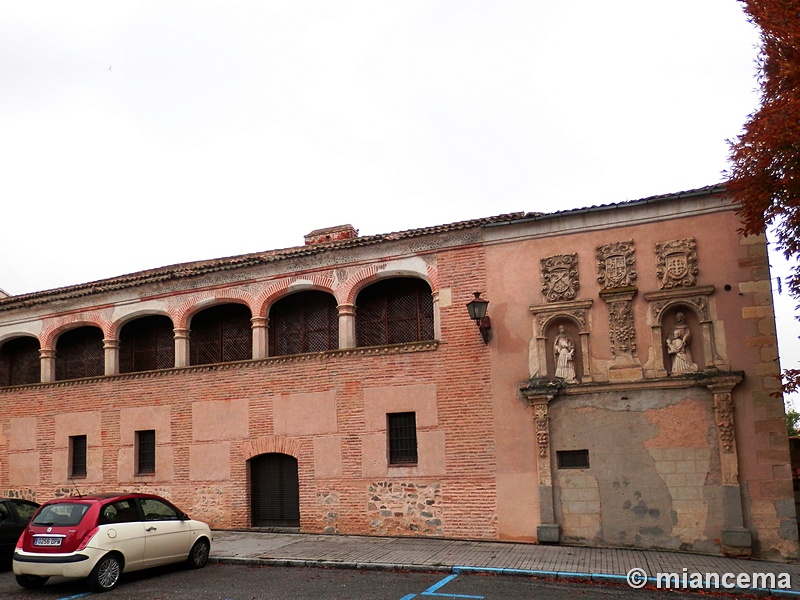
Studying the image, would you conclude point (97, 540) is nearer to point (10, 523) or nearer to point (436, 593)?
point (10, 523)

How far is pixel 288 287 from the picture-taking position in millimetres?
16906

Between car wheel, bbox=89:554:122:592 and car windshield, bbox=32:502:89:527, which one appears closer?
car wheel, bbox=89:554:122:592

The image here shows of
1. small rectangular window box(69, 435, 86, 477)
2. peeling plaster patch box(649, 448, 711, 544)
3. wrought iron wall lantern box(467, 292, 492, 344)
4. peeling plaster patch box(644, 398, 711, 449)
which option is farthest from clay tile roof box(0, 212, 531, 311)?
peeling plaster patch box(649, 448, 711, 544)

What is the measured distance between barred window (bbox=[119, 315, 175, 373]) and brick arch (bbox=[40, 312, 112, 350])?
515mm

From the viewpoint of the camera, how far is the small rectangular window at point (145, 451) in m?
18.1

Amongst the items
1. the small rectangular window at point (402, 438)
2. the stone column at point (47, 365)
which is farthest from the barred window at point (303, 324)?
the stone column at point (47, 365)

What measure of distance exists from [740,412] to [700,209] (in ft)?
12.2

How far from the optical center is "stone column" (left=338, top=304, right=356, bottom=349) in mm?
16188

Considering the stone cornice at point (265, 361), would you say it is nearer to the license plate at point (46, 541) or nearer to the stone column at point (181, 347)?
the stone column at point (181, 347)

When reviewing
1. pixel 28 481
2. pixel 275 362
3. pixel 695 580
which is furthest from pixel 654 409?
pixel 28 481

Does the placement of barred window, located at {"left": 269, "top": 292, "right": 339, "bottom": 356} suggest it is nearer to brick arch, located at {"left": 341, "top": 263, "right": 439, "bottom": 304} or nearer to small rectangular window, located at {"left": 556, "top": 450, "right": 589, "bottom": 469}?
brick arch, located at {"left": 341, "top": 263, "right": 439, "bottom": 304}

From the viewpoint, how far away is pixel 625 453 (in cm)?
1330

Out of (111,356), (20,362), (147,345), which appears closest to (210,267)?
(147,345)

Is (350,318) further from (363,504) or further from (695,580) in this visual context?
(695,580)
